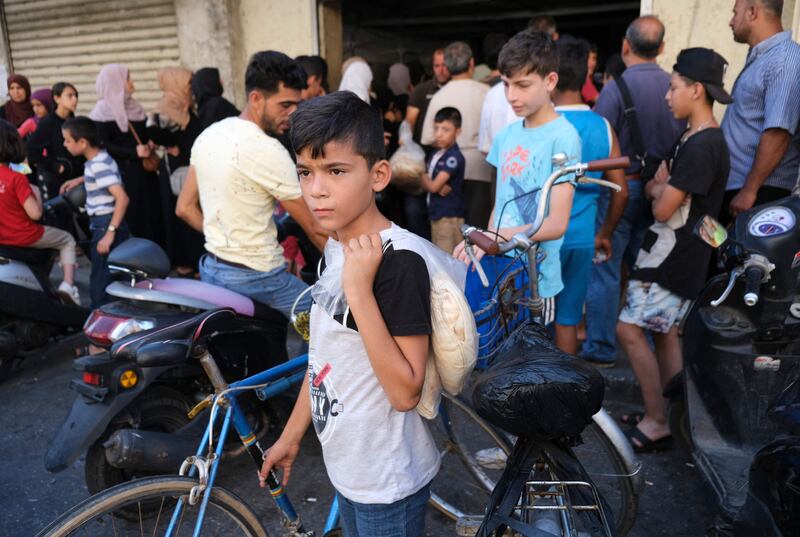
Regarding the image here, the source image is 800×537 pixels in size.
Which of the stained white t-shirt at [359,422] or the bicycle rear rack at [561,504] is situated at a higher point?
the stained white t-shirt at [359,422]

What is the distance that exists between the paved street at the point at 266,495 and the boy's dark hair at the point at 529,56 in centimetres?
185

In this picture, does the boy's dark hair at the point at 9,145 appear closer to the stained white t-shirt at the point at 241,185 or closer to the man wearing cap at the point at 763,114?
the stained white t-shirt at the point at 241,185

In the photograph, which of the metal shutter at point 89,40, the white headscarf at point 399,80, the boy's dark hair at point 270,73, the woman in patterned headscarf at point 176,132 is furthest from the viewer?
→ the metal shutter at point 89,40

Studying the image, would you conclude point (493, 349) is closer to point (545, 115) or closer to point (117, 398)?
point (545, 115)

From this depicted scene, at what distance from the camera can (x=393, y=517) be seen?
161 centimetres

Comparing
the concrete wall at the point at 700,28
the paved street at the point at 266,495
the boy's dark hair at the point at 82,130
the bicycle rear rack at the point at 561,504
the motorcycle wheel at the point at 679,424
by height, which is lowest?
the paved street at the point at 266,495

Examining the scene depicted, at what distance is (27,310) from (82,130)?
1305 mm

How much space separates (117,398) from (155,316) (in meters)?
0.38

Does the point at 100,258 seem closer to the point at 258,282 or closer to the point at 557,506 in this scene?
the point at 258,282

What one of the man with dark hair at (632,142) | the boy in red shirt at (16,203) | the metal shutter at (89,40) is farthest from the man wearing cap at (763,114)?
the metal shutter at (89,40)

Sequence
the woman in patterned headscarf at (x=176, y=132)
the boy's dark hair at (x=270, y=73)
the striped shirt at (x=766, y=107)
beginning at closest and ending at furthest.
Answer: the boy's dark hair at (x=270, y=73) < the striped shirt at (x=766, y=107) < the woman in patterned headscarf at (x=176, y=132)

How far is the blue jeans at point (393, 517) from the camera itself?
1602 mm

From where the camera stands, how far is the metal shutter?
778cm

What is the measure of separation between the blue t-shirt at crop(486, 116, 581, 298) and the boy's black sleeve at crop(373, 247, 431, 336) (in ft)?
4.24
